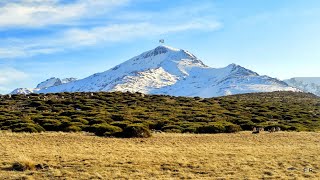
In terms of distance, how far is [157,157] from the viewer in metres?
25.1

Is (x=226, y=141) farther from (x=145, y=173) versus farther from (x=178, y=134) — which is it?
(x=145, y=173)

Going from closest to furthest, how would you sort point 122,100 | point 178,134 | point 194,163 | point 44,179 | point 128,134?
point 44,179 → point 194,163 → point 128,134 → point 178,134 → point 122,100

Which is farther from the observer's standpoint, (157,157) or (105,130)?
(105,130)

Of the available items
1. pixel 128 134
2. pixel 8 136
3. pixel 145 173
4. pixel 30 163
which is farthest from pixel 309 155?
pixel 8 136

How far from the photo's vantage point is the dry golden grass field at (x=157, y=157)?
21.4 m

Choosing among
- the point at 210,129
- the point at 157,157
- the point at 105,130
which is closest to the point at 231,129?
the point at 210,129

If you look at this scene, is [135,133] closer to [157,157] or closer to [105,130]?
[105,130]

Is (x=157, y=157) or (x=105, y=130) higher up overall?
(x=105, y=130)

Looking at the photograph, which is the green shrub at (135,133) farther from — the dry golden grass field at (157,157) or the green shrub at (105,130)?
the dry golden grass field at (157,157)

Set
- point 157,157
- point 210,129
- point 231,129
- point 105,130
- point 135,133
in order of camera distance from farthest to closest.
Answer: point 231,129 → point 210,129 → point 105,130 → point 135,133 → point 157,157

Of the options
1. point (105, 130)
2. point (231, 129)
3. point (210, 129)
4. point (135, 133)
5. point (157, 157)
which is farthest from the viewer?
point (231, 129)

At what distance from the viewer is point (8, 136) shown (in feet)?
107

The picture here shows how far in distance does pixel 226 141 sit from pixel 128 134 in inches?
315

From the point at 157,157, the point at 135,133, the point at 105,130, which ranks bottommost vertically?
the point at 157,157
